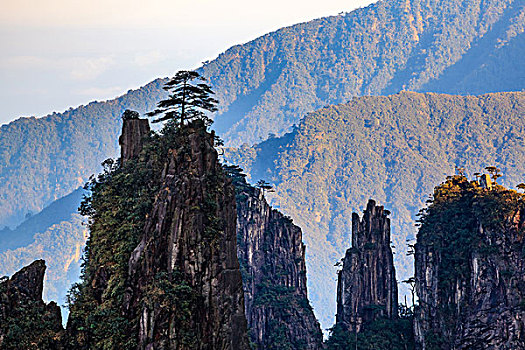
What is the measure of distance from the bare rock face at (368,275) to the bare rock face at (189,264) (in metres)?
52.4

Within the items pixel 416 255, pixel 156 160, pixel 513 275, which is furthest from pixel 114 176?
pixel 416 255

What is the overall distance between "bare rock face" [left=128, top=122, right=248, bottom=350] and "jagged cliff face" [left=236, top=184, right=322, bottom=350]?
52.0 metres

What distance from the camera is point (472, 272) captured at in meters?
87.8

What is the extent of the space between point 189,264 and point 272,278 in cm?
6667

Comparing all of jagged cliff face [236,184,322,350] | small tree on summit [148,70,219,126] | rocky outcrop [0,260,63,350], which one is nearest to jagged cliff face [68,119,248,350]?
small tree on summit [148,70,219,126]

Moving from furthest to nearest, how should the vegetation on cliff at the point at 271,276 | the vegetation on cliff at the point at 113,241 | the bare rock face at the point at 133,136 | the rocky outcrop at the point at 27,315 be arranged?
the vegetation on cliff at the point at 271,276 < the bare rock face at the point at 133,136 < the vegetation on cliff at the point at 113,241 < the rocky outcrop at the point at 27,315

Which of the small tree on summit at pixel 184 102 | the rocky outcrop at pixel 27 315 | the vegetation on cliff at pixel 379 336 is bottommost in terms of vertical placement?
the rocky outcrop at pixel 27 315

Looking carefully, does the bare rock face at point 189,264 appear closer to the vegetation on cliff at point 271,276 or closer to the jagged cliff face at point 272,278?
the vegetation on cliff at point 271,276

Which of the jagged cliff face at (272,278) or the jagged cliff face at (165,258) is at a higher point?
the jagged cliff face at (272,278)

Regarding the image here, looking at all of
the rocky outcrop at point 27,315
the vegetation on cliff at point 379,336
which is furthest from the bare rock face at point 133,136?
the vegetation on cliff at point 379,336

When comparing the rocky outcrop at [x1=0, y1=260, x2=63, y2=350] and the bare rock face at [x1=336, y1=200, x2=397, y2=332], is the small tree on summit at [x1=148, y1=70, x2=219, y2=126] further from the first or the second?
the bare rock face at [x1=336, y1=200, x2=397, y2=332]

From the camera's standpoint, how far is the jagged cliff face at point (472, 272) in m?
82.7

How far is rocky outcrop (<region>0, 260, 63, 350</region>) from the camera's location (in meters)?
42.0

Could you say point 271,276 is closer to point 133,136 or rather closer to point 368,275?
point 368,275
